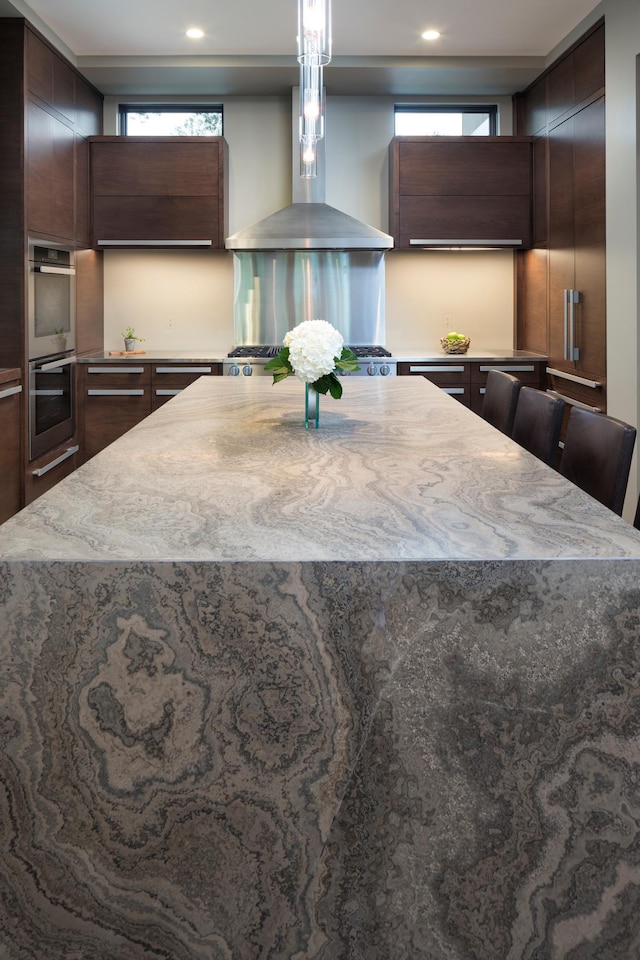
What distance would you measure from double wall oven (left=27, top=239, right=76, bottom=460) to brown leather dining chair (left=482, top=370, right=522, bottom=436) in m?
2.34

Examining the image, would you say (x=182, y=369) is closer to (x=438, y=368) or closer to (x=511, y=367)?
(x=438, y=368)

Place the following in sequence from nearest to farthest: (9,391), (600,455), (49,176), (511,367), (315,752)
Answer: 1. (315,752)
2. (600,455)
3. (9,391)
4. (49,176)
5. (511,367)

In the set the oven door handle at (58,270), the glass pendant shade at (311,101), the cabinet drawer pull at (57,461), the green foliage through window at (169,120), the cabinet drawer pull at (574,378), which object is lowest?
the cabinet drawer pull at (57,461)

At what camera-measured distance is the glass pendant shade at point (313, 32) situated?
8.00 feet

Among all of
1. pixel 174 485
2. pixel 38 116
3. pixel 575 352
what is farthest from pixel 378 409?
pixel 38 116

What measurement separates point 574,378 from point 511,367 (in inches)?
23.8

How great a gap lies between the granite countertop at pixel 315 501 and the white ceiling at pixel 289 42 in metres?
2.74

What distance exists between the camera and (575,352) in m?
4.75

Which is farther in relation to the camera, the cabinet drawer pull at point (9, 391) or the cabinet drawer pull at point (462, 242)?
the cabinet drawer pull at point (462, 242)

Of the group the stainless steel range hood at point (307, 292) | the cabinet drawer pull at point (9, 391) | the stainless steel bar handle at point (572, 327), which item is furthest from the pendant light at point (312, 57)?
the stainless steel range hood at point (307, 292)

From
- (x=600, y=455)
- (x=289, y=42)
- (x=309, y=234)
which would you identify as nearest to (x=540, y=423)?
(x=600, y=455)

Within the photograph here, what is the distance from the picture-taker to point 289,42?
4.87 metres

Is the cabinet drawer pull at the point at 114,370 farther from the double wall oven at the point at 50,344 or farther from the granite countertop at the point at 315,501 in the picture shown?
the granite countertop at the point at 315,501

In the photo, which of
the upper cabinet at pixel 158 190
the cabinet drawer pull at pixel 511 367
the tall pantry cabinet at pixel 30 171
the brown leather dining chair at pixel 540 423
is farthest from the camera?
the upper cabinet at pixel 158 190
